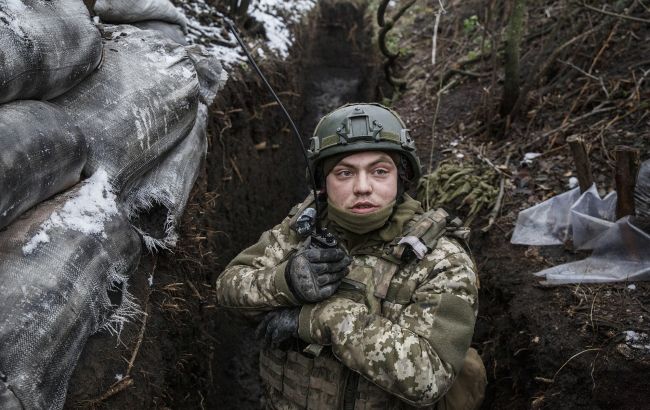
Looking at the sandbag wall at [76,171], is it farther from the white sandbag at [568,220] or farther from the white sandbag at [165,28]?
the white sandbag at [568,220]

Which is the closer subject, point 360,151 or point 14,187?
point 14,187

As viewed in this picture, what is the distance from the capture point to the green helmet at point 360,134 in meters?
2.30

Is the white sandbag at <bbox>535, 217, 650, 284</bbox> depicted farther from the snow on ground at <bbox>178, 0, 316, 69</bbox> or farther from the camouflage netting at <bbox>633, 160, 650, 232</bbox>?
the snow on ground at <bbox>178, 0, 316, 69</bbox>

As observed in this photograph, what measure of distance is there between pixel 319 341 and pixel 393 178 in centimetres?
78

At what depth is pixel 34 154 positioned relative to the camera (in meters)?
2.02

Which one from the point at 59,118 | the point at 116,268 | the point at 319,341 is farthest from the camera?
the point at 116,268

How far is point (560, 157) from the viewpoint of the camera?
Answer: 158 inches

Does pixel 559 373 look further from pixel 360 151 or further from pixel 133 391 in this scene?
pixel 133 391

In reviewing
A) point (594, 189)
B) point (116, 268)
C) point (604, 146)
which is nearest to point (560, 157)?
point (604, 146)

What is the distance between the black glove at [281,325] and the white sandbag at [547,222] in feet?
6.38

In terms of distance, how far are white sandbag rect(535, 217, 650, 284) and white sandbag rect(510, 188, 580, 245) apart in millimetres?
324

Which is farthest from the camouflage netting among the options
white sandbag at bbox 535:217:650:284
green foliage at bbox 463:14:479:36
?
green foliage at bbox 463:14:479:36

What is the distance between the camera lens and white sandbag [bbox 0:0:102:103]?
2033 millimetres

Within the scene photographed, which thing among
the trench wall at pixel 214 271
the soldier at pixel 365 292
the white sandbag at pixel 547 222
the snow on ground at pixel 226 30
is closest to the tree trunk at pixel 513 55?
the white sandbag at pixel 547 222
